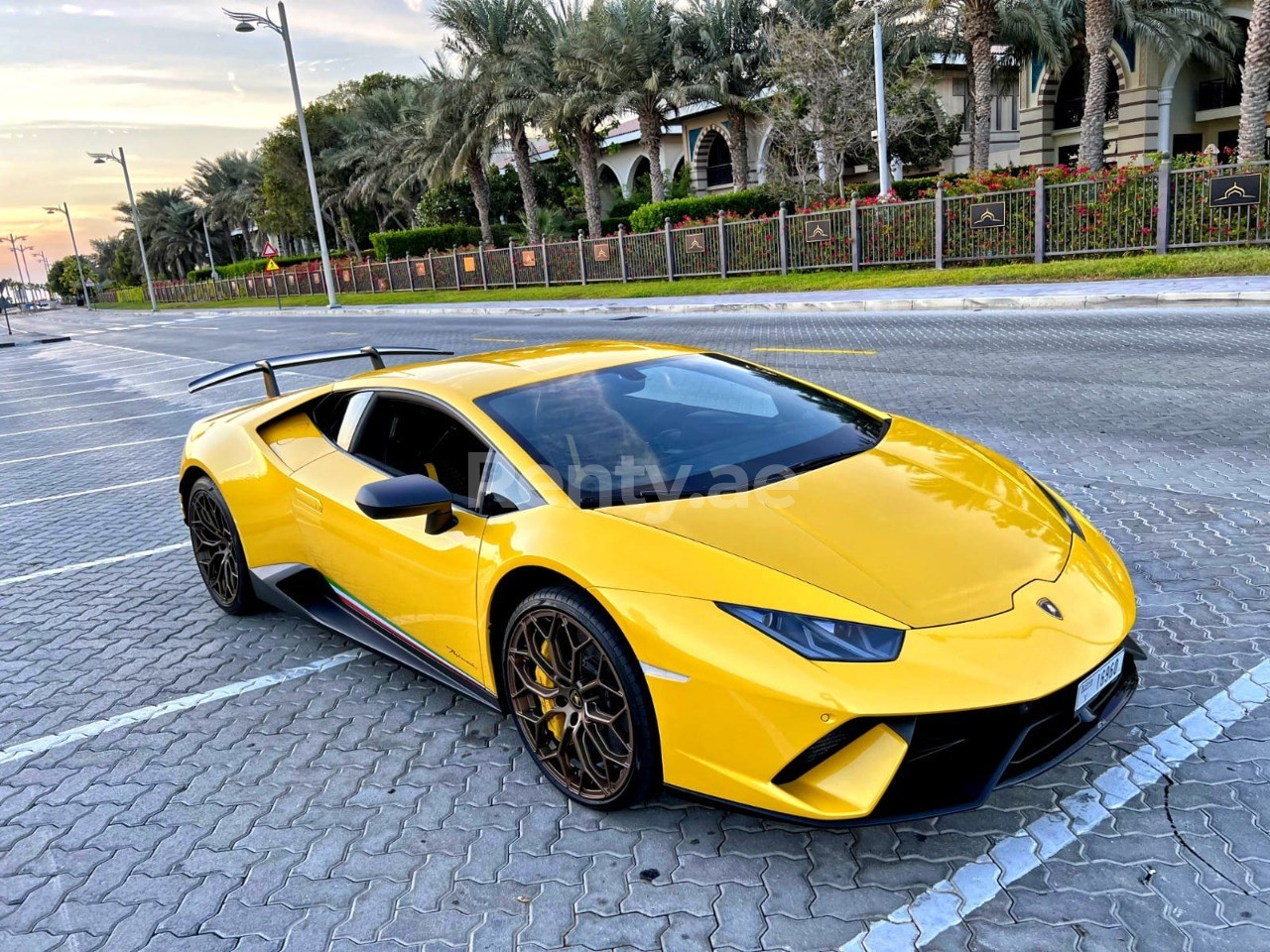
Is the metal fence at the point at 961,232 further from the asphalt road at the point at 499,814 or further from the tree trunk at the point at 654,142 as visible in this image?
the asphalt road at the point at 499,814

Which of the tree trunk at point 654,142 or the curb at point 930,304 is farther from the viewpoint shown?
the tree trunk at point 654,142

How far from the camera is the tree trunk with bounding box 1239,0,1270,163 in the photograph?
815 inches

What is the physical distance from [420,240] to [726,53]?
19.6 m

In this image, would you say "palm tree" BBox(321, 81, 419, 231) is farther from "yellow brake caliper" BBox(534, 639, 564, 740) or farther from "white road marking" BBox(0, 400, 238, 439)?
"yellow brake caliper" BBox(534, 639, 564, 740)

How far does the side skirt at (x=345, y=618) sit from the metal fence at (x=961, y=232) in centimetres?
1848

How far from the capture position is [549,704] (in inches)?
117

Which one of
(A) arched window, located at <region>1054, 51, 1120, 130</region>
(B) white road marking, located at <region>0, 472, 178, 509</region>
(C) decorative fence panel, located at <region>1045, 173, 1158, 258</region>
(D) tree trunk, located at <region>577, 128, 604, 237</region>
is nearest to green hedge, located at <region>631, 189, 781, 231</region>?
(D) tree trunk, located at <region>577, 128, 604, 237</region>

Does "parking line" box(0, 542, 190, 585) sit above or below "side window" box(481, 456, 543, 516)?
below

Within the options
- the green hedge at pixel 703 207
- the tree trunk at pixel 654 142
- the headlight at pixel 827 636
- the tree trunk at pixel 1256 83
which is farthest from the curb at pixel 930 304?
the headlight at pixel 827 636

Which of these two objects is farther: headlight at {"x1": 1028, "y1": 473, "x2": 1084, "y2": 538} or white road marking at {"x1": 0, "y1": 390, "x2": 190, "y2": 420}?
white road marking at {"x1": 0, "y1": 390, "x2": 190, "y2": 420}

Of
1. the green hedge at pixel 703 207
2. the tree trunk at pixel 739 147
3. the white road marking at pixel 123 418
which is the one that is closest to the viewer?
the white road marking at pixel 123 418

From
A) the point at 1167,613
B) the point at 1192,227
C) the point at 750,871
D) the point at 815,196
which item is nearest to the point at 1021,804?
the point at 750,871

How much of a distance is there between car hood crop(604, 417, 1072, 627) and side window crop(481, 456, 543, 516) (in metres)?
0.32

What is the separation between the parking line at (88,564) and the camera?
589 cm
